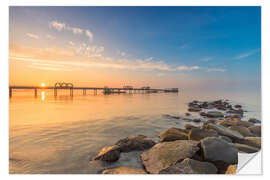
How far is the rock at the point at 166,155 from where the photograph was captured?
9.33 feet

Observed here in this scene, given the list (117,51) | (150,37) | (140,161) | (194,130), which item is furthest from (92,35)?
(194,130)

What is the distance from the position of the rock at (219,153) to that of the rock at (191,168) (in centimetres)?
20

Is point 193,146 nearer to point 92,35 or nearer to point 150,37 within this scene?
point 150,37

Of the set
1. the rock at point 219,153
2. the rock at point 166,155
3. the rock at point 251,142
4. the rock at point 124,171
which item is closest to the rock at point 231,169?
the rock at point 219,153

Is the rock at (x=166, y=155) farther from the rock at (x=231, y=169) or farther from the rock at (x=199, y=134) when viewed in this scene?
the rock at (x=199, y=134)

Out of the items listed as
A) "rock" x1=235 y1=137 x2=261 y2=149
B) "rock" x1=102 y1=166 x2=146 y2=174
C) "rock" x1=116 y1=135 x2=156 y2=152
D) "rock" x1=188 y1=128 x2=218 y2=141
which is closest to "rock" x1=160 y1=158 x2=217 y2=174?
"rock" x1=102 y1=166 x2=146 y2=174

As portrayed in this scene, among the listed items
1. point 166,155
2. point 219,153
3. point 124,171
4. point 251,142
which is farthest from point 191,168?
point 251,142

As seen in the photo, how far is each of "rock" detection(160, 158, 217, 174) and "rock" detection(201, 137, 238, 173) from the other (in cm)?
20

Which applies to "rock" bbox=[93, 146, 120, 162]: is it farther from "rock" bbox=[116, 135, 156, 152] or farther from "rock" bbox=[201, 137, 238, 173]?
"rock" bbox=[201, 137, 238, 173]

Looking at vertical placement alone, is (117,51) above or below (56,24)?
below

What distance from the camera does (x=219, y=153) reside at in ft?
9.77

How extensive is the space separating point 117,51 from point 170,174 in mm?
6054

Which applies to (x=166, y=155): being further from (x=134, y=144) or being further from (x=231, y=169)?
(x=231, y=169)
